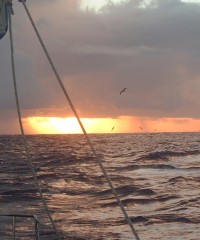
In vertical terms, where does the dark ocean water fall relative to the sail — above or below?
above

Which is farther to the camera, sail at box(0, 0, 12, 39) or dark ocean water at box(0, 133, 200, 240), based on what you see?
dark ocean water at box(0, 133, 200, 240)

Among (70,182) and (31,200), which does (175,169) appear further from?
(31,200)

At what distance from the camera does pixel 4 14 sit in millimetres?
7355

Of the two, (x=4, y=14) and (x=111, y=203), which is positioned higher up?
(x=111, y=203)

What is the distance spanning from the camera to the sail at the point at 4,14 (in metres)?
7.19

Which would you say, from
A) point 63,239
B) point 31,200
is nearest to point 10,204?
point 31,200

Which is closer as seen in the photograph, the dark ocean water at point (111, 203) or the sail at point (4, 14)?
the sail at point (4, 14)

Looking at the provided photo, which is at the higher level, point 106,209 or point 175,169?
point 175,169

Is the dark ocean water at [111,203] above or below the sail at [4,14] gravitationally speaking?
above

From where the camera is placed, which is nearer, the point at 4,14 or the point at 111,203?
the point at 4,14

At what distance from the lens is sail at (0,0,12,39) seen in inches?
283

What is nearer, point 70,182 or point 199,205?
point 199,205

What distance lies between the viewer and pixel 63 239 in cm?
2184

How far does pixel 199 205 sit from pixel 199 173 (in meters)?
27.6
